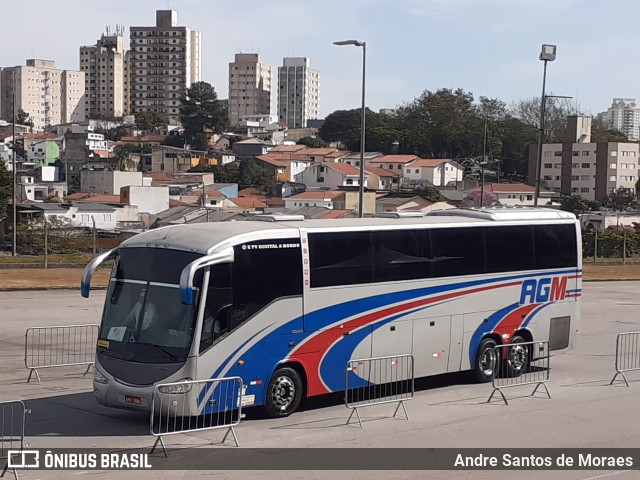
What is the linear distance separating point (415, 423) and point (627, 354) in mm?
8799

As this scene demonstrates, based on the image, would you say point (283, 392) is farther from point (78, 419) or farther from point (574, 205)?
point (574, 205)

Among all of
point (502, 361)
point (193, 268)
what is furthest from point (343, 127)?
point (193, 268)

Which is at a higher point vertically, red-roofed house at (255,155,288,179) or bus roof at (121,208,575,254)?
bus roof at (121,208,575,254)

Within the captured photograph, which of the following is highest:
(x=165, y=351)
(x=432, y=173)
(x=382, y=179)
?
(x=165, y=351)

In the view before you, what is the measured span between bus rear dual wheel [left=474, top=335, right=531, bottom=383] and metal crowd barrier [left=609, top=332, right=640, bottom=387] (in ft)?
5.04

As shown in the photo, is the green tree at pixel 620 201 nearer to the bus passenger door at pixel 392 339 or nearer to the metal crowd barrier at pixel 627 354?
the metal crowd barrier at pixel 627 354

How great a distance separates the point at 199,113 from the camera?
478ft

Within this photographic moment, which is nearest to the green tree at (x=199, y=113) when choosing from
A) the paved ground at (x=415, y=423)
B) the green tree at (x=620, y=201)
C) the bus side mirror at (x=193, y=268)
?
the green tree at (x=620, y=201)

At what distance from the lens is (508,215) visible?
16516mm

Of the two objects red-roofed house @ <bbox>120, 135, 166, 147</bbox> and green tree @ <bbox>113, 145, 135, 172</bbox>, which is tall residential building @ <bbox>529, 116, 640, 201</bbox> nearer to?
green tree @ <bbox>113, 145, 135, 172</bbox>

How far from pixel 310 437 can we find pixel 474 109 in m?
127

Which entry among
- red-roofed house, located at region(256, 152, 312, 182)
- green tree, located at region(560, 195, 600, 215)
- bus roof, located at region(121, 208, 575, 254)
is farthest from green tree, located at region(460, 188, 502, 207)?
bus roof, located at region(121, 208, 575, 254)

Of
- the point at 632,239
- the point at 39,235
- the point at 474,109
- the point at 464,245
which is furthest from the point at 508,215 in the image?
the point at 474,109

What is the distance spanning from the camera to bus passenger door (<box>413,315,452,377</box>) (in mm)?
14719
